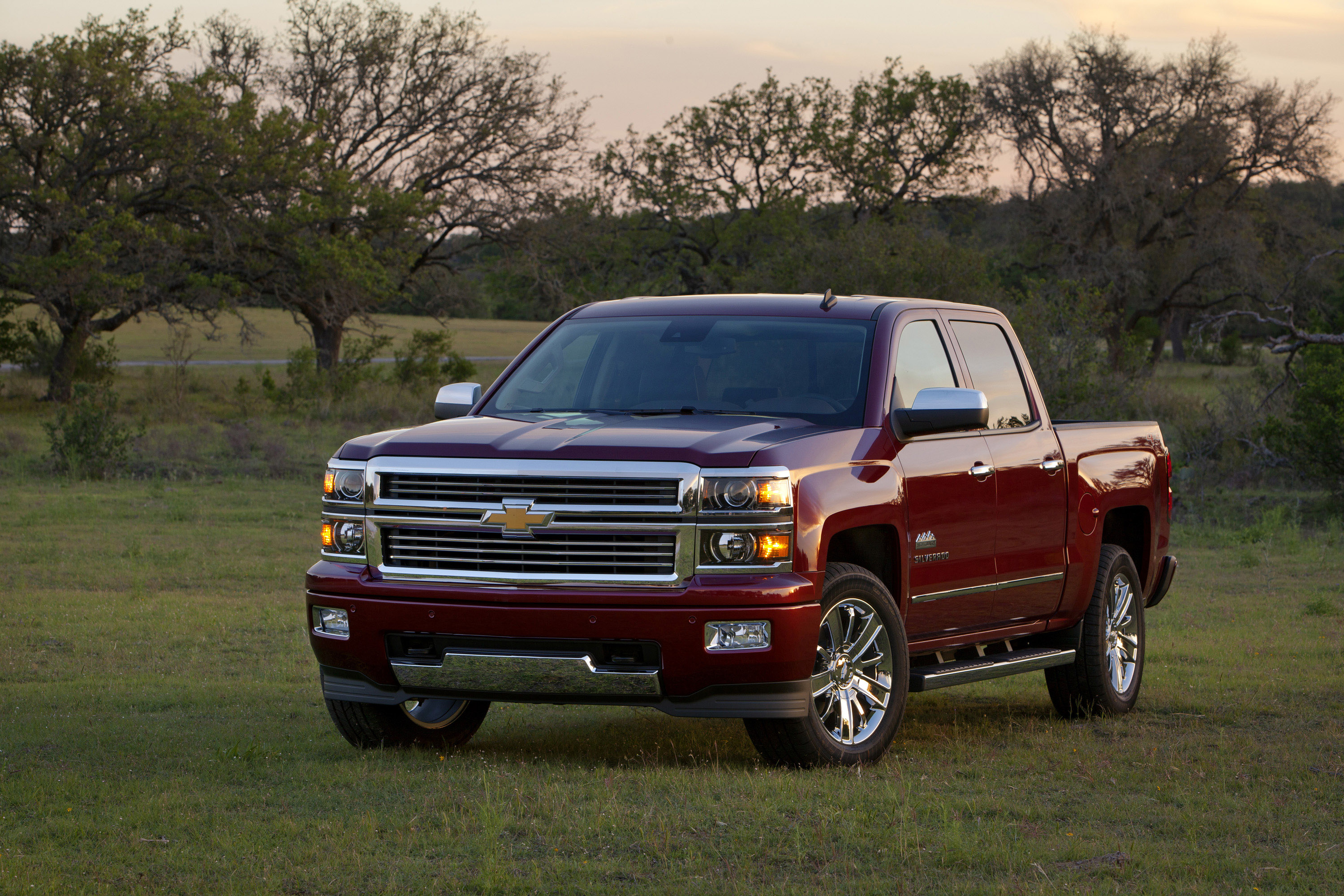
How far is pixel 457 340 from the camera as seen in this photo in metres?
88.5

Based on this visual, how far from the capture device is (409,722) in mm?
7266

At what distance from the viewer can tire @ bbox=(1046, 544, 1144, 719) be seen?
847 cm

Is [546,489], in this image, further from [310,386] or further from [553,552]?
[310,386]

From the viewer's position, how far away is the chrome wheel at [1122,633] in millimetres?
8703

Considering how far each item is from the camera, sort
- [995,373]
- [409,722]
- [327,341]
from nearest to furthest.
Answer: [409,722] < [995,373] < [327,341]

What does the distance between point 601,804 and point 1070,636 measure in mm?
3613

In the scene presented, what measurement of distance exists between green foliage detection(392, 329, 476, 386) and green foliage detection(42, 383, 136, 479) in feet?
49.4

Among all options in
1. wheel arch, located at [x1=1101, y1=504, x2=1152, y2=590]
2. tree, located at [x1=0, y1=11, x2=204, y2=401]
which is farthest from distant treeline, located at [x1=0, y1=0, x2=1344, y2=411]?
wheel arch, located at [x1=1101, y1=504, x2=1152, y2=590]

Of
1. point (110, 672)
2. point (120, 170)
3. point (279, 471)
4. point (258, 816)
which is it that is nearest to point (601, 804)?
point (258, 816)

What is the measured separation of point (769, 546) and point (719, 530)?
21 centimetres

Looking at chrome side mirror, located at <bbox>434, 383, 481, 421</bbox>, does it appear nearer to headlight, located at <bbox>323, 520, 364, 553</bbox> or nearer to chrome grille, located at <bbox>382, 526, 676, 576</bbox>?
Answer: headlight, located at <bbox>323, 520, 364, 553</bbox>

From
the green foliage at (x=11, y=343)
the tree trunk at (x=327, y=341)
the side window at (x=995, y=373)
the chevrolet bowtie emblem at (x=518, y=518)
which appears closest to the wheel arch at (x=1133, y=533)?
the side window at (x=995, y=373)

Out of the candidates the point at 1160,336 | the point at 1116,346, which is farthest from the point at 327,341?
the point at 1160,336

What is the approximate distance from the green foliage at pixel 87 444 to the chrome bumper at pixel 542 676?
58.2 ft
